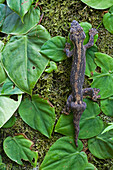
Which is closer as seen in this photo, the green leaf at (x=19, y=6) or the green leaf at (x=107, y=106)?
the green leaf at (x=19, y=6)

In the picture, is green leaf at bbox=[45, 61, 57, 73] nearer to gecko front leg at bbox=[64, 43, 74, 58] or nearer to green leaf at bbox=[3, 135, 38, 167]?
gecko front leg at bbox=[64, 43, 74, 58]

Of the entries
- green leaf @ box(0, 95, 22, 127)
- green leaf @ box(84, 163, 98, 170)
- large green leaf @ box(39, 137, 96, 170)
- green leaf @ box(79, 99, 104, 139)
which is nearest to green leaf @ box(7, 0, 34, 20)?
green leaf @ box(0, 95, 22, 127)

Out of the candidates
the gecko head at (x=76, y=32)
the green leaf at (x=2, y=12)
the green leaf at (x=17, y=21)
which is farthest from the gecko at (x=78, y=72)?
the green leaf at (x=2, y=12)

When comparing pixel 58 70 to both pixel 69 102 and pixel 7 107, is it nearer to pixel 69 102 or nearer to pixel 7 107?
pixel 69 102

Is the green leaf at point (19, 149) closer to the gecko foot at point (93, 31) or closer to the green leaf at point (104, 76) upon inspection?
the green leaf at point (104, 76)

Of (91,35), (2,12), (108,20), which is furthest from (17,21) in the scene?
(108,20)

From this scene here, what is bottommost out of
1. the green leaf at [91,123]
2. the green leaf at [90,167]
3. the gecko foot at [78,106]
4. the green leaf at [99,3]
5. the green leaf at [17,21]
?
the green leaf at [90,167]

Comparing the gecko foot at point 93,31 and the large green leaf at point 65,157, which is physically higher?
the gecko foot at point 93,31
